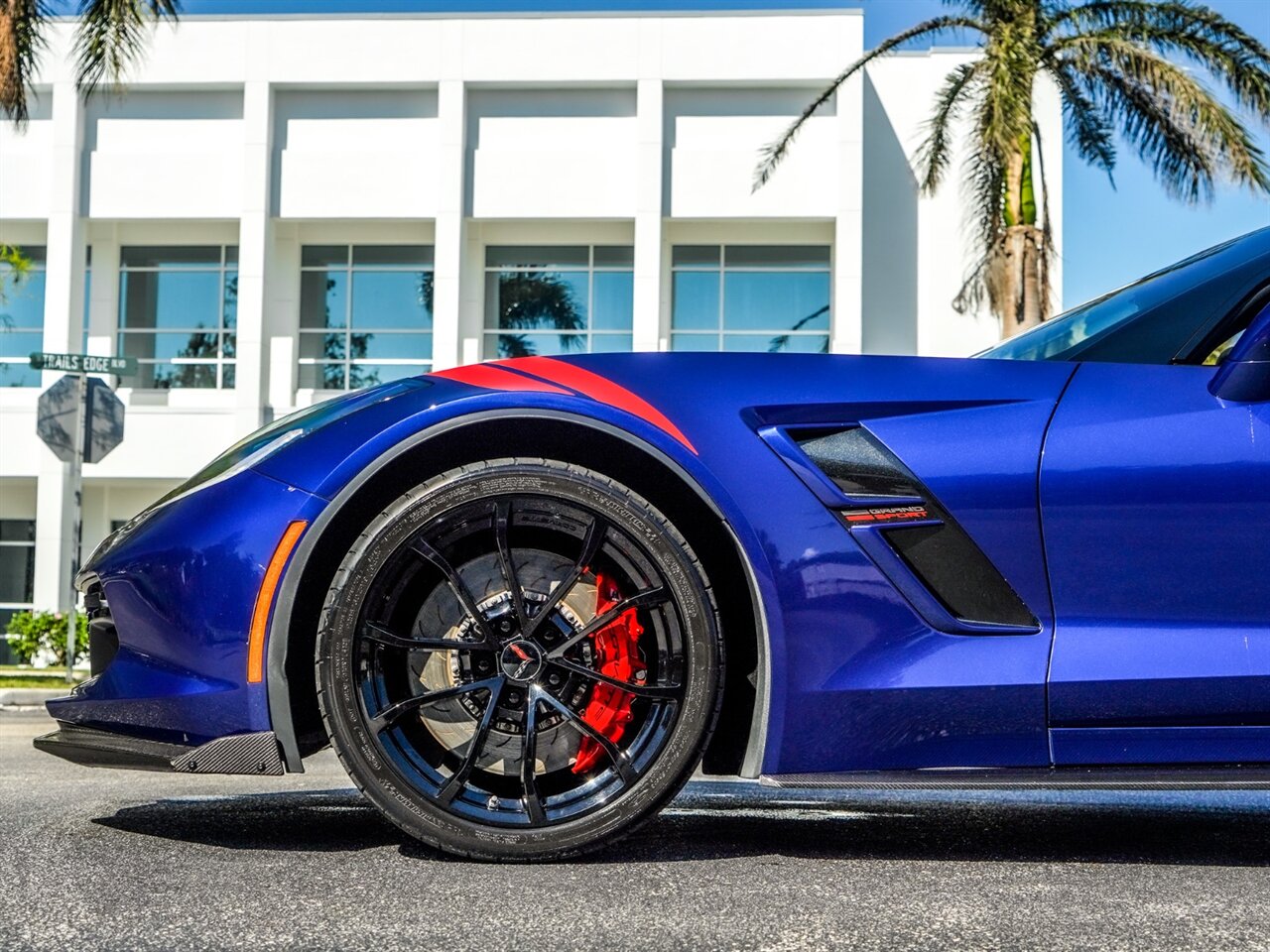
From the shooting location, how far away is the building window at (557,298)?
25.3m

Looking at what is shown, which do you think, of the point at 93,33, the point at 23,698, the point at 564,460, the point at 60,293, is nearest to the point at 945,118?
the point at 93,33

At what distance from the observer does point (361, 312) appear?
25.8 meters

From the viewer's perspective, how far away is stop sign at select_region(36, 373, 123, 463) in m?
12.4

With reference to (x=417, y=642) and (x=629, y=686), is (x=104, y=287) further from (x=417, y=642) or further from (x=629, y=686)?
(x=629, y=686)

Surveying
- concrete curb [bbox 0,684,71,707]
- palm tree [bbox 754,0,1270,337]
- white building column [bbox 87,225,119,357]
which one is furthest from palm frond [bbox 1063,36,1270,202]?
white building column [bbox 87,225,119,357]

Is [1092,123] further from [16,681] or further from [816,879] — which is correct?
[816,879]

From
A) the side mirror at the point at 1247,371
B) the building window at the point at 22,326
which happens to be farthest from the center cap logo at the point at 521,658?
the building window at the point at 22,326

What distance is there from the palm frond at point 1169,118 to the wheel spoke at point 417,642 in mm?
14684

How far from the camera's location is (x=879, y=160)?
24.9 metres

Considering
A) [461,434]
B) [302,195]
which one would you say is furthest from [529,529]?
[302,195]

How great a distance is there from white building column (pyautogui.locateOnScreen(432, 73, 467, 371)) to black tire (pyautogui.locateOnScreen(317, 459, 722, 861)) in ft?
71.2

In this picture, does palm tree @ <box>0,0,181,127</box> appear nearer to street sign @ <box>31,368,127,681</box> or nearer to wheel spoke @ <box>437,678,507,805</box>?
street sign @ <box>31,368,127,681</box>

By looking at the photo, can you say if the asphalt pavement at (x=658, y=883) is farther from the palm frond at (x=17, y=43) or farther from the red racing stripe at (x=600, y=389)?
the palm frond at (x=17, y=43)

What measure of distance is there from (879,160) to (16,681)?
1683cm
